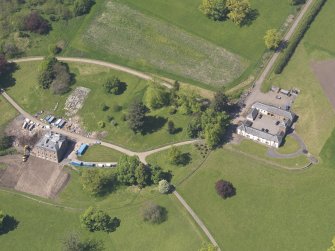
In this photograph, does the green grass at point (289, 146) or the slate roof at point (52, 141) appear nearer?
the green grass at point (289, 146)

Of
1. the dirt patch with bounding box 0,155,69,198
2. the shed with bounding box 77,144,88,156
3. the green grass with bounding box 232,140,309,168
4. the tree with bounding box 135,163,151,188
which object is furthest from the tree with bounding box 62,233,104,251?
the green grass with bounding box 232,140,309,168

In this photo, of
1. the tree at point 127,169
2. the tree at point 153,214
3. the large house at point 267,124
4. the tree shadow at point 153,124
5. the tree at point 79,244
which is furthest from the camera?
the tree shadow at point 153,124

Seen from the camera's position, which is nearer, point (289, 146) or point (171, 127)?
point (289, 146)

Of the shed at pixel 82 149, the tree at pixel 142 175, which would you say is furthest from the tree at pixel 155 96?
the tree at pixel 142 175

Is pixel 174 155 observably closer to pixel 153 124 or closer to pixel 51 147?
pixel 153 124

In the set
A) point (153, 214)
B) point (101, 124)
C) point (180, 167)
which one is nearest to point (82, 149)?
point (101, 124)

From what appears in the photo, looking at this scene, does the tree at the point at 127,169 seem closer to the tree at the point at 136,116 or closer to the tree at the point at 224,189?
the tree at the point at 136,116
